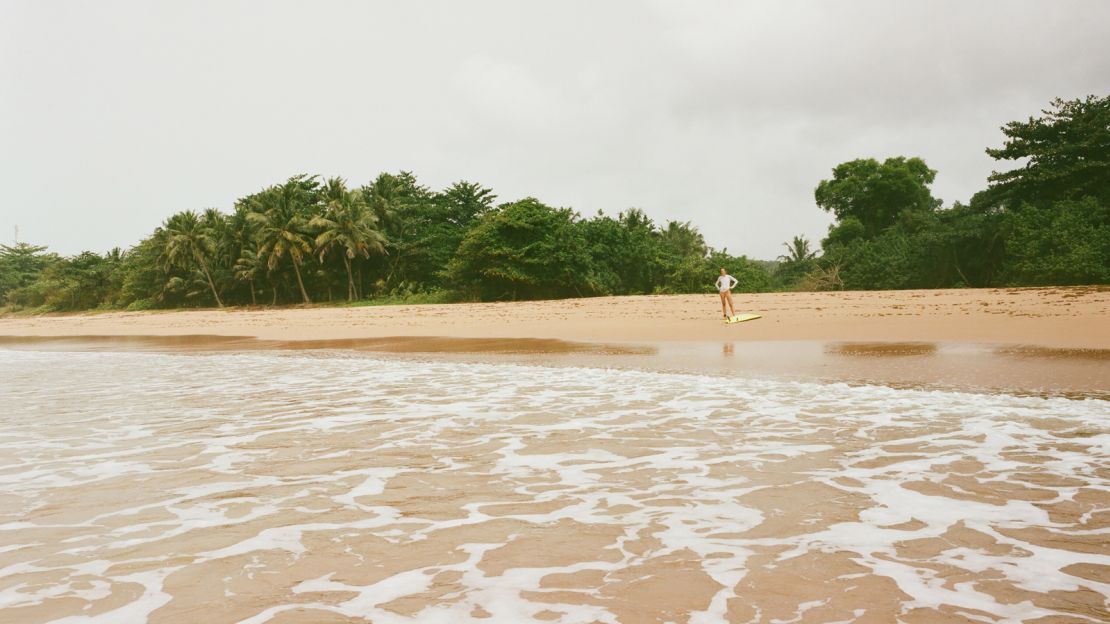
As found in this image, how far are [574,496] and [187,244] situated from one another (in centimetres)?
6175

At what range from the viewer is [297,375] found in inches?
486

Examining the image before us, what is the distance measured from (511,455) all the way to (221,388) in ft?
22.3

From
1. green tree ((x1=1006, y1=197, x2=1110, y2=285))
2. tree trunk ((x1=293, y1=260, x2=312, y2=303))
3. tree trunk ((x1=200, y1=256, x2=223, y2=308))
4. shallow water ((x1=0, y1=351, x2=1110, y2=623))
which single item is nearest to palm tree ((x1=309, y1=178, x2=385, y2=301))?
tree trunk ((x1=293, y1=260, x2=312, y2=303))

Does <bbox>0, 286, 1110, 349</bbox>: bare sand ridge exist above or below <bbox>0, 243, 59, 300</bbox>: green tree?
below

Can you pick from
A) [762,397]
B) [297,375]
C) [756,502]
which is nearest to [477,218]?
[297,375]

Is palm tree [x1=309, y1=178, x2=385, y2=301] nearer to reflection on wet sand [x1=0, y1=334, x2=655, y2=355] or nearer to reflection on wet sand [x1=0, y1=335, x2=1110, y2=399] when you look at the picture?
reflection on wet sand [x1=0, y1=334, x2=655, y2=355]

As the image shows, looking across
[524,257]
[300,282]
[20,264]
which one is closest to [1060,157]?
[524,257]

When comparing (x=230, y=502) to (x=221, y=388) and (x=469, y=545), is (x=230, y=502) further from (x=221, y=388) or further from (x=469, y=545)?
(x=221, y=388)

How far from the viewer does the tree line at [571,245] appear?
31.9 m

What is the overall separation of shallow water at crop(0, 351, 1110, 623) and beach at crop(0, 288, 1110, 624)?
20 mm

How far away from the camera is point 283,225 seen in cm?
5209

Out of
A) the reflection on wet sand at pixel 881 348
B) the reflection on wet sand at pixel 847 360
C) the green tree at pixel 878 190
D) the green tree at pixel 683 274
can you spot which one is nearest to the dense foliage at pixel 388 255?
the green tree at pixel 683 274

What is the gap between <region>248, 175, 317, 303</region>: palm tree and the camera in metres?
51.2

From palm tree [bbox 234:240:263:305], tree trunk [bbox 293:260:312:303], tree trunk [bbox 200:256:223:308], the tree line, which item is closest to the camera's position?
the tree line
